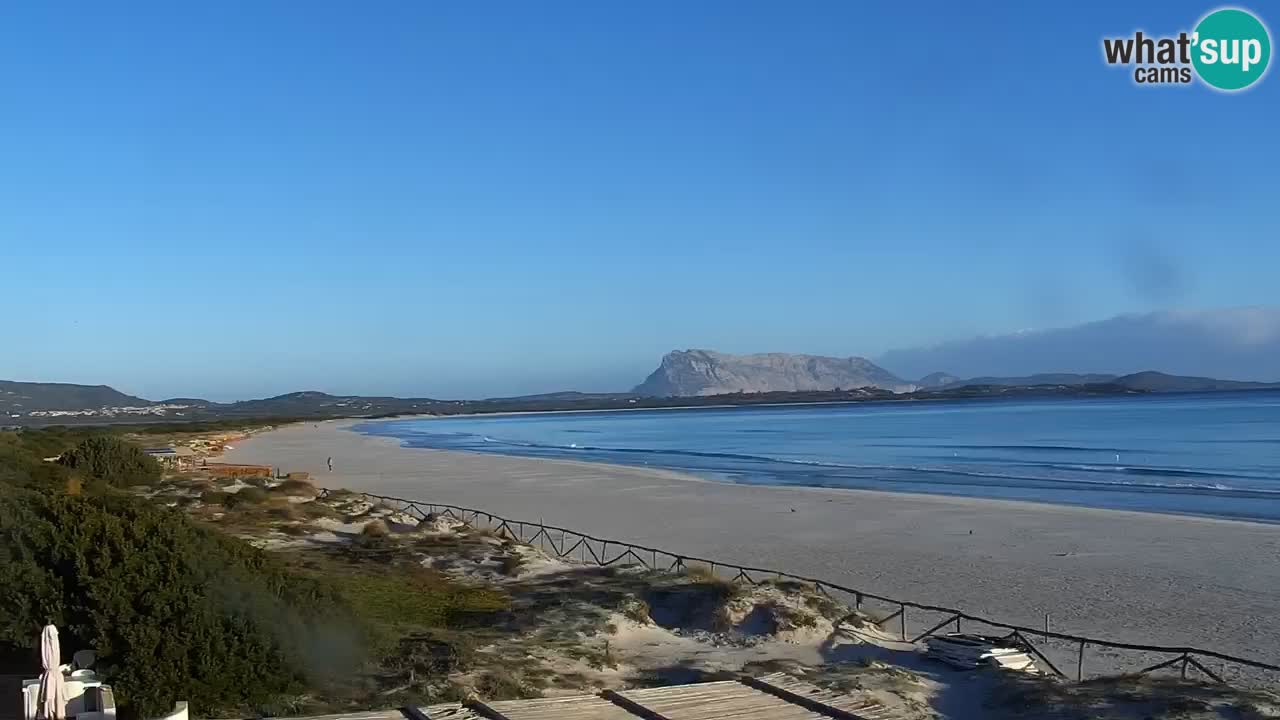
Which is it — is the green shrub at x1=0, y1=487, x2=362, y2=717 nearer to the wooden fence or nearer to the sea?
the wooden fence

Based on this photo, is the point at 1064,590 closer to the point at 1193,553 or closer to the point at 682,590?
the point at 1193,553

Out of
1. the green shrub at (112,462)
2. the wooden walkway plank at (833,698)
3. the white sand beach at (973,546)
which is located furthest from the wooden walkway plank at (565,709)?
the green shrub at (112,462)

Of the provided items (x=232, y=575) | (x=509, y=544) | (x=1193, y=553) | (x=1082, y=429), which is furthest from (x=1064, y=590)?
(x=1082, y=429)

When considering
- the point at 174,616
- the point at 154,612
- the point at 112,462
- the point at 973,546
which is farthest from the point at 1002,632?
the point at 112,462

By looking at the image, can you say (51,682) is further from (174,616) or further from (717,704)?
(717,704)

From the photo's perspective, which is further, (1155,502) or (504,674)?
(1155,502)

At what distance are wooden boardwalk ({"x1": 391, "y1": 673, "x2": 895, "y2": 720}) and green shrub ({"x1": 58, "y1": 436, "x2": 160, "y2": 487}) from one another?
76.7ft

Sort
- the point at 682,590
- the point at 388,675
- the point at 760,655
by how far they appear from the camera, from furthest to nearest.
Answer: the point at 682,590
the point at 760,655
the point at 388,675

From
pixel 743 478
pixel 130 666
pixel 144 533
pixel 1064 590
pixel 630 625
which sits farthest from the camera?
pixel 743 478

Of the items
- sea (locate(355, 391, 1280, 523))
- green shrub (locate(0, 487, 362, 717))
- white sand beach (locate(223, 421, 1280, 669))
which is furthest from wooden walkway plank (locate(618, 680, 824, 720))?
sea (locate(355, 391, 1280, 523))

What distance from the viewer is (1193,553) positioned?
2166 cm

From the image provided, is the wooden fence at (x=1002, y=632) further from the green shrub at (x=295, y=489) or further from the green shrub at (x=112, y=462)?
the green shrub at (x=112, y=462)

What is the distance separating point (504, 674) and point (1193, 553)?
16857 millimetres

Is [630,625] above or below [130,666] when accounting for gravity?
below
